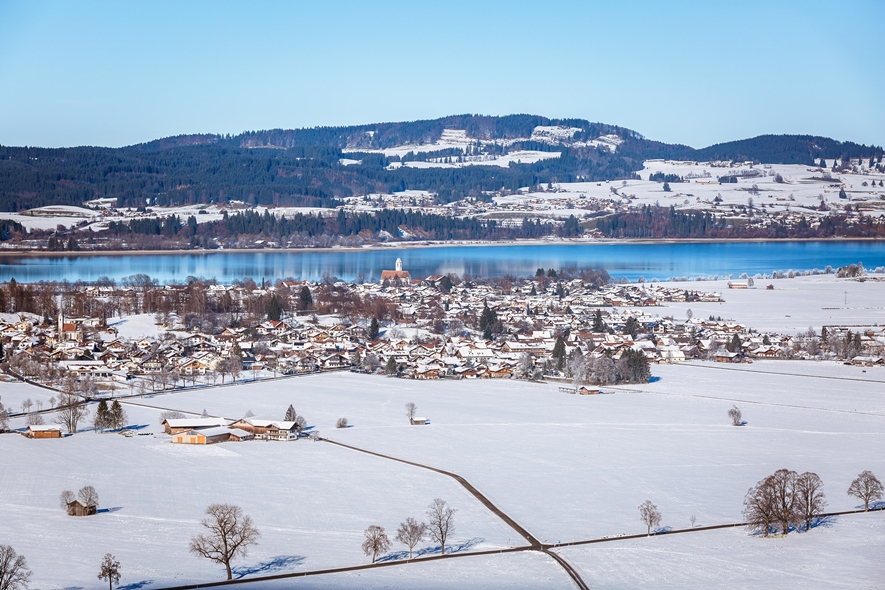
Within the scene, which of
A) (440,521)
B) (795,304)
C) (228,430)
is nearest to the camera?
(440,521)

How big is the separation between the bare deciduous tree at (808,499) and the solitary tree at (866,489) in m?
0.37

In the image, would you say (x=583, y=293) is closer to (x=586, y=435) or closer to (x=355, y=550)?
(x=586, y=435)

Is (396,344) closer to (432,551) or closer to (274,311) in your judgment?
(274,311)

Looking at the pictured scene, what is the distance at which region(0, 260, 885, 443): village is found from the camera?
16906 mm

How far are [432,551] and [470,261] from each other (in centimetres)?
3828

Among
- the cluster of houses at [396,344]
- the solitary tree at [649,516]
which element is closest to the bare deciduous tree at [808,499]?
the solitary tree at [649,516]

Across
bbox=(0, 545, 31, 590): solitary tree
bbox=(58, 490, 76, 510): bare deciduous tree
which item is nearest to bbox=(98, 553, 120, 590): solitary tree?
bbox=(0, 545, 31, 590): solitary tree

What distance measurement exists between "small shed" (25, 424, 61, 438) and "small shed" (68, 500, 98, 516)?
330 cm

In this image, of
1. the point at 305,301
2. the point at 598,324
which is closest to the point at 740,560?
the point at 598,324

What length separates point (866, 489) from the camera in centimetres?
966

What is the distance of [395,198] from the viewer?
80250 mm

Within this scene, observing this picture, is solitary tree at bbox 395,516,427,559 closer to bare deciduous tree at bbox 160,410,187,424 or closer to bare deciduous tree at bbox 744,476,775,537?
bare deciduous tree at bbox 744,476,775,537

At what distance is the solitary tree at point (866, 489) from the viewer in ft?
31.7

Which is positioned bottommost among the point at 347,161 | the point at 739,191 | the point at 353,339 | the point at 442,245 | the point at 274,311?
the point at 353,339
